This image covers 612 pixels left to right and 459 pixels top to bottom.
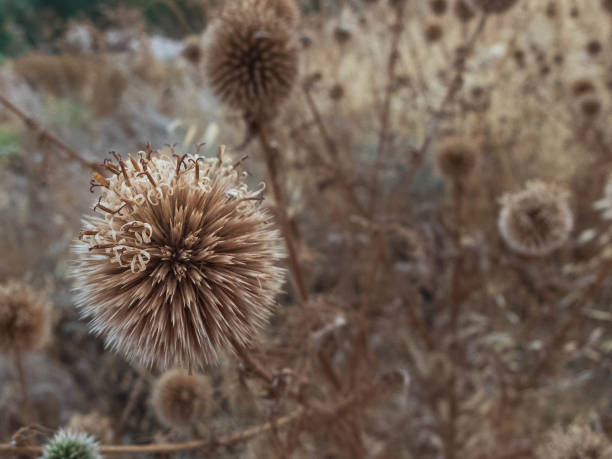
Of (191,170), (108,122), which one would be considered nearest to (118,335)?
(191,170)

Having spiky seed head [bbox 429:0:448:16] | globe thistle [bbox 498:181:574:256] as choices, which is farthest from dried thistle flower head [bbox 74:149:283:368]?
spiky seed head [bbox 429:0:448:16]

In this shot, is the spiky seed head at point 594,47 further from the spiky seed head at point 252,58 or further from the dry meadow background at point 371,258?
the spiky seed head at point 252,58

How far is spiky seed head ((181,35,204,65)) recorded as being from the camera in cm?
249

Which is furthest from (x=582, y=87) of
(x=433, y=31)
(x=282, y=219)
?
(x=282, y=219)

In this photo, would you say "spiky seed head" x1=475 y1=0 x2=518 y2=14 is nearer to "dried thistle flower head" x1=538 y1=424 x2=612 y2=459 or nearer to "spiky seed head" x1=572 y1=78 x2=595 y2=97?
"dried thistle flower head" x1=538 y1=424 x2=612 y2=459

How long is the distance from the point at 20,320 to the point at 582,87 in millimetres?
3758

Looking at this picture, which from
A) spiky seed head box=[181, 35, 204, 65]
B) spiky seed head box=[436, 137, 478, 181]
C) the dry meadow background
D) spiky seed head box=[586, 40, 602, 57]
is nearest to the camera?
the dry meadow background

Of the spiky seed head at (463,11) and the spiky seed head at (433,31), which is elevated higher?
the spiky seed head at (433,31)

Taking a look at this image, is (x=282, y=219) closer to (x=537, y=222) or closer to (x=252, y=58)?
(x=252, y=58)

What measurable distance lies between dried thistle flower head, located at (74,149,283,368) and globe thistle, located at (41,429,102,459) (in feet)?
0.83

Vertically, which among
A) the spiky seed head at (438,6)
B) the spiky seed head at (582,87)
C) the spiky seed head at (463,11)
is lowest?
the spiky seed head at (582,87)

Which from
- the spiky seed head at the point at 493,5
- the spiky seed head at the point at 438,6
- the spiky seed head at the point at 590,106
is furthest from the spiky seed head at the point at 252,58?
the spiky seed head at the point at 590,106

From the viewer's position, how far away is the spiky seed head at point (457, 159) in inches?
90.7

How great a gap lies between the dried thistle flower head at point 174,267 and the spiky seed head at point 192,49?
185 cm
